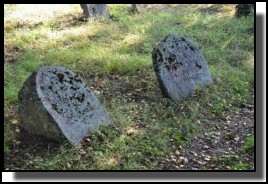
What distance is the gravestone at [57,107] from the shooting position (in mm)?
5027

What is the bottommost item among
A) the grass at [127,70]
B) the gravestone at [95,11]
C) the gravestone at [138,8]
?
the grass at [127,70]

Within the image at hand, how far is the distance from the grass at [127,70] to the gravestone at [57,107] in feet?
0.65

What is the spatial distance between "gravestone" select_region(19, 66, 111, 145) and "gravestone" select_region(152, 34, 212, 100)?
1.52 meters

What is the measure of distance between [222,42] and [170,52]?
309cm

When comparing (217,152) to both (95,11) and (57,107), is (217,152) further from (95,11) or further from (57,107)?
(95,11)

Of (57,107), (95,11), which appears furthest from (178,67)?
(95,11)

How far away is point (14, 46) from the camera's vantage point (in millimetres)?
7793

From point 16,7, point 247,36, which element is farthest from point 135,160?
point 16,7

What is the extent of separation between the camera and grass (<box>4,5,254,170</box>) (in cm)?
533

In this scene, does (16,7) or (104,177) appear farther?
(16,7)

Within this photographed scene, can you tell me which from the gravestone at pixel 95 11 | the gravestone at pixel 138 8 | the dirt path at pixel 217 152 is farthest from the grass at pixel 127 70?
the gravestone at pixel 138 8

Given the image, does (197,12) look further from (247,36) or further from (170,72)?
(170,72)

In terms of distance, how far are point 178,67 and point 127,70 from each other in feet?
3.68

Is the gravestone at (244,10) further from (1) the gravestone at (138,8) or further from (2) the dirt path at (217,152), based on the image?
(2) the dirt path at (217,152)
